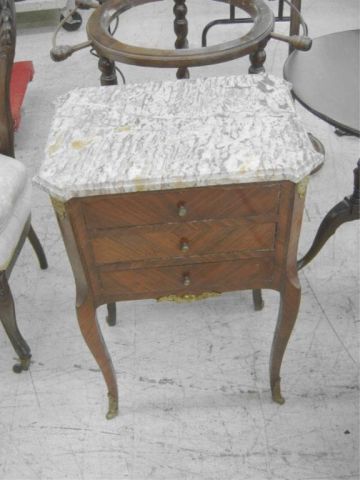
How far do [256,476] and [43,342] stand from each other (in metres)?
0.73

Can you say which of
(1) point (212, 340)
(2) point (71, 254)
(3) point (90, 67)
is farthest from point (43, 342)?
(3) point (90, 67)

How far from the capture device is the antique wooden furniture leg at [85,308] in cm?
99

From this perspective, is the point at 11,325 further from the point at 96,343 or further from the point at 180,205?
the point at 180,205

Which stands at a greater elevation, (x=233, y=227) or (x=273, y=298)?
(x=233, y=227)

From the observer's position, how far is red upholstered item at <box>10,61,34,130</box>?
244cm

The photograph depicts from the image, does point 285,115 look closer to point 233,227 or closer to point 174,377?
point 233,227

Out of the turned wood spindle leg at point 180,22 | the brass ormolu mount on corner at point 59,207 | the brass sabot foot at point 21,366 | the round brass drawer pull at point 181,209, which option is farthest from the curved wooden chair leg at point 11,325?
the turned wood spindle leg at point 180,22

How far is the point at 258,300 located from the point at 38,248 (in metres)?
0.74

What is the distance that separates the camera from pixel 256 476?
4.25ft

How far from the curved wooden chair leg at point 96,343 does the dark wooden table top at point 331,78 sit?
0.64m

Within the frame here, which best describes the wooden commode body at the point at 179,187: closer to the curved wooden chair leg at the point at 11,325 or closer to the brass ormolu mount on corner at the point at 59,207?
the brass ormolu mount on corner at the point at 59,207

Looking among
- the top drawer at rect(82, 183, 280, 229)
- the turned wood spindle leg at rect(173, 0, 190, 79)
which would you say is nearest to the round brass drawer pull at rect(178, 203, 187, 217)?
the top drawer at rect(82, 183, 280, 229)

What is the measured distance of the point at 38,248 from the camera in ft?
5.89

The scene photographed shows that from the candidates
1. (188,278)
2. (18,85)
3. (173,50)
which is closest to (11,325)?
(188,278)
